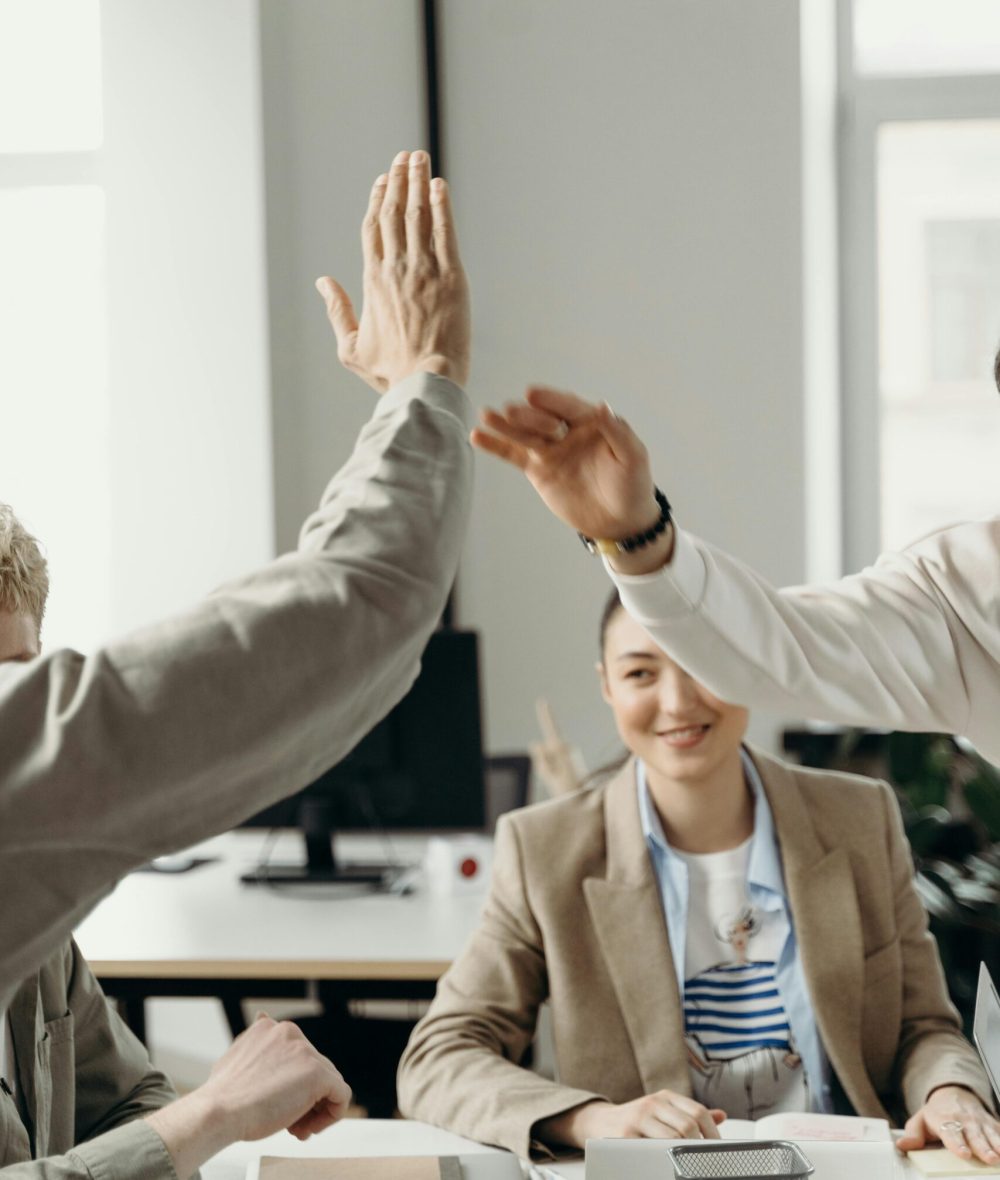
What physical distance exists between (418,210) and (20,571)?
0.50 metres

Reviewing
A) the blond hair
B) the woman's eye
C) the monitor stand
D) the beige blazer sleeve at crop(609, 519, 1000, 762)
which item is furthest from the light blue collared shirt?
the monitor stand

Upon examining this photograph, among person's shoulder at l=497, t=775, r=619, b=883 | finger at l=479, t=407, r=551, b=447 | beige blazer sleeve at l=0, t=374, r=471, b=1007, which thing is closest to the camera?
beige blazer sleeve at l=0, t=374, r=471, b=1007

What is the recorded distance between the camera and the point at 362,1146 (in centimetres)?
164

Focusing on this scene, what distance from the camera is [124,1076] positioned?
5.06 ft

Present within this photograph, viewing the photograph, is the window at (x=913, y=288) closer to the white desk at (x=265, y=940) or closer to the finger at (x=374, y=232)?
the white desk at (x=265, y=940)

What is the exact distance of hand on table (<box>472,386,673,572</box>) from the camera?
1232 mm

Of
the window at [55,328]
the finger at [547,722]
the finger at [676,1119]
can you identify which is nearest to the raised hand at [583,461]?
the finger at [676,1119]

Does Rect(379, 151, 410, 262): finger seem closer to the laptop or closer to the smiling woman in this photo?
the laptop

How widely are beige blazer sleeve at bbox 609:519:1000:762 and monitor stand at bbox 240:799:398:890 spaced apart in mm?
1769

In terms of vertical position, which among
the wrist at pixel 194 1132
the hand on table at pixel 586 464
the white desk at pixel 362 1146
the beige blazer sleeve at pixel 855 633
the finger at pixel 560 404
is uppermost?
the finger at pixel 560 404

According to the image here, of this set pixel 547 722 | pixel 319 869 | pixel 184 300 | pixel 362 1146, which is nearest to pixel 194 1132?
pixel 362 1146

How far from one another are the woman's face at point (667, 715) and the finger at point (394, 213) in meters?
1.12

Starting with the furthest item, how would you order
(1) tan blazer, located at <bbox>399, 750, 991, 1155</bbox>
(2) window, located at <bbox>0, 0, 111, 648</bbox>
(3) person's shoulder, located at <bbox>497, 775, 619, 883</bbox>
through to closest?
(2) window, located at <bbox>0, 0, 111, 648</bbox> < (3) person's shoulder, located at <bbox>497, 775, 619, 883</bbox> < (1) tan blazer, located at <bbox>399, 750, 991, 1155</bbox>

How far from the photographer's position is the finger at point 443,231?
3.18ft
